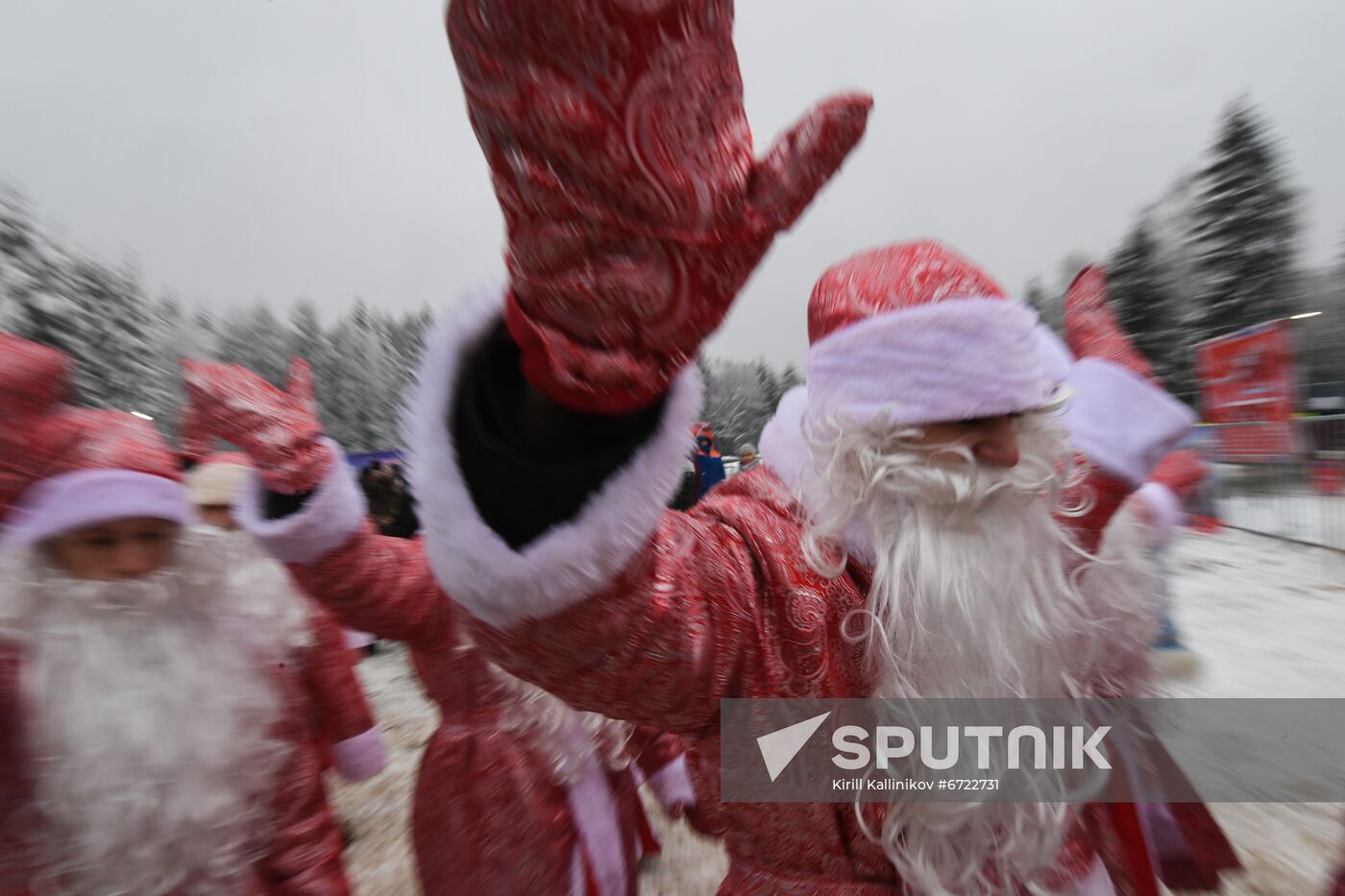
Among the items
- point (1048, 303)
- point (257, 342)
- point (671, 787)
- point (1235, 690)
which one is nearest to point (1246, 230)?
point (1048, 303)

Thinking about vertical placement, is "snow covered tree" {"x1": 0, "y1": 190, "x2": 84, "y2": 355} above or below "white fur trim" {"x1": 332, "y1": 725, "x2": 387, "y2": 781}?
above

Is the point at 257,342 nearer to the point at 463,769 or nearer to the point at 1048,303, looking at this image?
the point at 463,769

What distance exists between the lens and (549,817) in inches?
60.9

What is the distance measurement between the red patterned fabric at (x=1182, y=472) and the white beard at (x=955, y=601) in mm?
1001

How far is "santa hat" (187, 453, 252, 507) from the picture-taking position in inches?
112

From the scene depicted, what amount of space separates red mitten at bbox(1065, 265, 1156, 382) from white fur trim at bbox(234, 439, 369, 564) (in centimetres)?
169

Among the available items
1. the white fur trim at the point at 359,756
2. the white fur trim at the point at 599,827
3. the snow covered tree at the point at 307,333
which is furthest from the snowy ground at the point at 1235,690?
the snow covered tree at the point at 307,333

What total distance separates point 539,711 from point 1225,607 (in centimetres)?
677

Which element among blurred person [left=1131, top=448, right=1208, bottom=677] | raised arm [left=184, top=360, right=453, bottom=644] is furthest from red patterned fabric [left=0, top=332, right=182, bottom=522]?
blurred person [left=1131, top=448, right=1208, bottom=677]

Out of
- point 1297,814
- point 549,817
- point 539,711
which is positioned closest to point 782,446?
point 539,711

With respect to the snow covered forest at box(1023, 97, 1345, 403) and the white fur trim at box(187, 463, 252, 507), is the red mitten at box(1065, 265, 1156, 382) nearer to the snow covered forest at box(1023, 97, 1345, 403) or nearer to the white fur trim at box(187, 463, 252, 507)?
the white fur trim at box(187, 463, 252, 507)

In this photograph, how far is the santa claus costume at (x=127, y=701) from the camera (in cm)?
131

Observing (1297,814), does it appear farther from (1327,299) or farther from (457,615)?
(1327,299)

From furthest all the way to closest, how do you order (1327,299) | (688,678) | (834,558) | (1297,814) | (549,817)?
(1327,299) → (1297,814) → (549,817) → (834,558) → (688,678)
